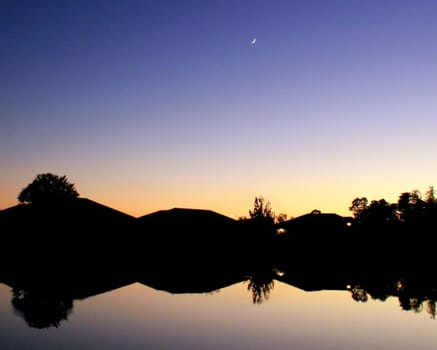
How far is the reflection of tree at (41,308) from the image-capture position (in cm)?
1464

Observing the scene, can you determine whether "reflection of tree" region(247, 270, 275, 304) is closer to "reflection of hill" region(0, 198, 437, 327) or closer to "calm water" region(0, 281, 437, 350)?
"reflection of hill" region(0, 198, 437, 327)

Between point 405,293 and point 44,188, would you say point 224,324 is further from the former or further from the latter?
point 44,188

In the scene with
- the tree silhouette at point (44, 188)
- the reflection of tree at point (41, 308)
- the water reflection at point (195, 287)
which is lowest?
the reflection of tree at point (41, 308)

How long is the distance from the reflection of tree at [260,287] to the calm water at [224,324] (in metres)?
0.52

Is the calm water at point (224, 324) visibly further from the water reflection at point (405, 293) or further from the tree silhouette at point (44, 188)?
the tree silhouette at point (44, 188)

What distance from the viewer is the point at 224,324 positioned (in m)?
15.2

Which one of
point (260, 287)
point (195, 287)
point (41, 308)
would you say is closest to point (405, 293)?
point (260, 287)

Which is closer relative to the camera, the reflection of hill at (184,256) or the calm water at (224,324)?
the calm water at (224,324)

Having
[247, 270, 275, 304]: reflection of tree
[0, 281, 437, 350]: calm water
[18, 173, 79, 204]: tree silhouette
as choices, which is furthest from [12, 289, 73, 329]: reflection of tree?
[18, 173, 79, 204]: tree silhouette

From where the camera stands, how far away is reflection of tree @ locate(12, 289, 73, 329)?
1464cm

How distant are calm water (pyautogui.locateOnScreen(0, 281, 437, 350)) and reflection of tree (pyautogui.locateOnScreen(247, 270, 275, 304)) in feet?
1.70

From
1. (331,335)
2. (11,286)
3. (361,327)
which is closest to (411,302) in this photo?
(361,327)

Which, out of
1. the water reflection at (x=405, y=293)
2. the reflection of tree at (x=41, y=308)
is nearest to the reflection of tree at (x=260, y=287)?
the water reflection at (x=405, y=293)

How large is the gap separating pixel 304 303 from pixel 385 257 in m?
33.0
